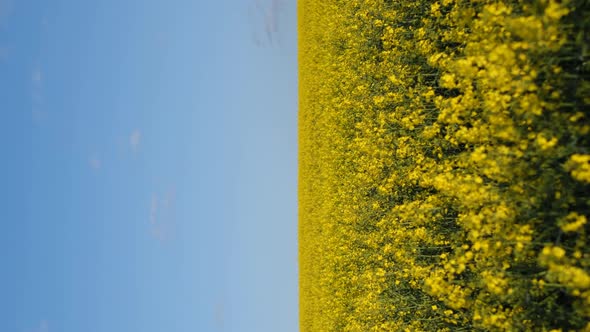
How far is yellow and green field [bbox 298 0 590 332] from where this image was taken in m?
4.23

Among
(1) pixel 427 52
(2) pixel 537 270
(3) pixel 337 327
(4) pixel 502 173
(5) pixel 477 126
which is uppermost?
(1) pixel 427 52

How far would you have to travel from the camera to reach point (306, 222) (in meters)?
21.3

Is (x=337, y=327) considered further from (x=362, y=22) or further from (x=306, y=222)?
(x=362, y=22)

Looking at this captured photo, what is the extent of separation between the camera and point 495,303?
18.5 feet

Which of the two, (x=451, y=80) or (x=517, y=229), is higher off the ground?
(x=451, y=80)

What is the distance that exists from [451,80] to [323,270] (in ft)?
36.4

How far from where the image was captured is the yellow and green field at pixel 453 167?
4.23 m

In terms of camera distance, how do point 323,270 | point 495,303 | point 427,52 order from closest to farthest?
point 495,303 < point 427,52 < point 323,270

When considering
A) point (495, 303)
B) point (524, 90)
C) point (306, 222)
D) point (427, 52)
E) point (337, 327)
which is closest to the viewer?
point (524, 90)

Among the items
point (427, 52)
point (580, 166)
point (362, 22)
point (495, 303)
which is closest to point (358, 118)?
point (362, 22)

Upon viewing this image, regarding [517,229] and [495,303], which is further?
[495,303]

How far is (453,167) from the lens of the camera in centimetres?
757

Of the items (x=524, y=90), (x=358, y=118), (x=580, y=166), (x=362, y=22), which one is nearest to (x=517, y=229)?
(x=580, y=166)

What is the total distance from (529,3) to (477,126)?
1.67 meters
